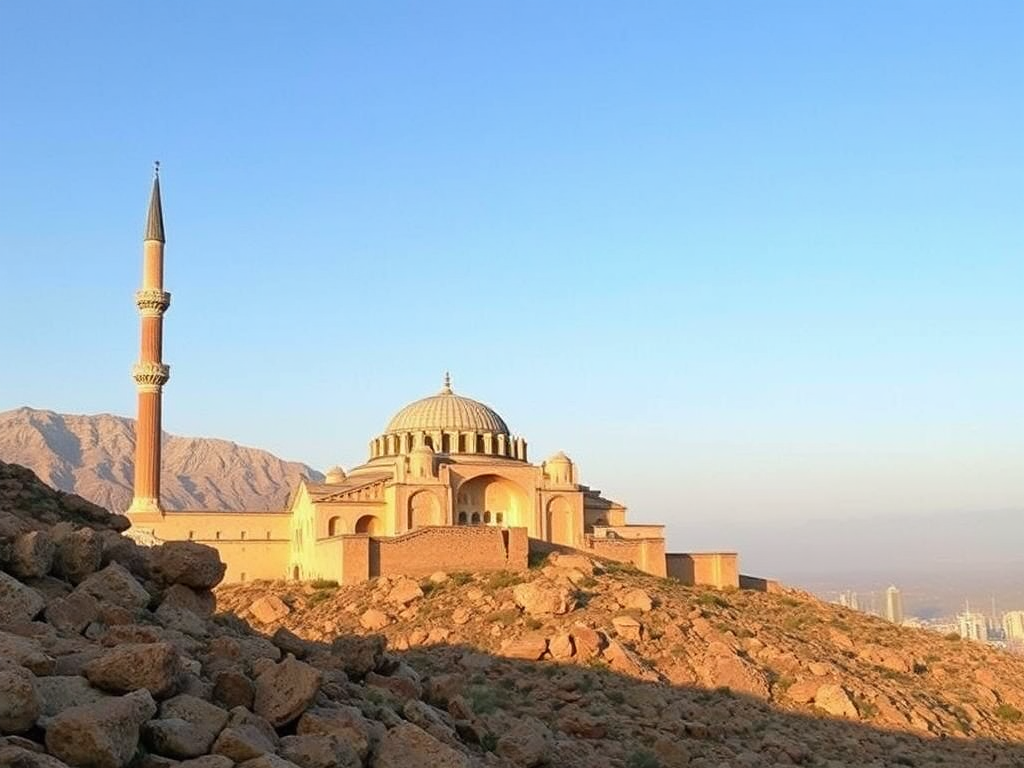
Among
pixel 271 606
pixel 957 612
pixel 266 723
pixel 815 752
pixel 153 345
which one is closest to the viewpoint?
pixel 266 723

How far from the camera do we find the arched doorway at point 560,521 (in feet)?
129

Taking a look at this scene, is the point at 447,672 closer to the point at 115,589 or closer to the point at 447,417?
the point at 115,589

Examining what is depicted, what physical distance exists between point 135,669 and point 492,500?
33.7 m

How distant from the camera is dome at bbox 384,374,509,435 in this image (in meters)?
44.2

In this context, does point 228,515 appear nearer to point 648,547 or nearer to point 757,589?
point 648,547

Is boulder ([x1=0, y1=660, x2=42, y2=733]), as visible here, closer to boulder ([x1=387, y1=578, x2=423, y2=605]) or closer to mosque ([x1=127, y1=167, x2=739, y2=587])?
boulder ([x1=387, y1=578, x2=423, y2=605])

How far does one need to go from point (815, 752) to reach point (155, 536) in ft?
79.8

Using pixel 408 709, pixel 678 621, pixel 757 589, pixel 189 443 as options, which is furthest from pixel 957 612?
pixel 408 709

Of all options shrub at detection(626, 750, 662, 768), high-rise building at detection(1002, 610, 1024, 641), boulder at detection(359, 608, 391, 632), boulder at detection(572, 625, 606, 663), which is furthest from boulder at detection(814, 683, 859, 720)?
high-rise building at detection(1002, 610, 1024, 641)

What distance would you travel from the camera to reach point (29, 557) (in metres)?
9.24

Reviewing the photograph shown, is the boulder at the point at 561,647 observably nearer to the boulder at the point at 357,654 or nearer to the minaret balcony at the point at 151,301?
the boulder at the point at 357,654

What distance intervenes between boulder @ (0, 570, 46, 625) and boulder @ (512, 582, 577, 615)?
61.3 feet

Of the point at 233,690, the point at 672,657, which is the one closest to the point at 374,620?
the point at 672,657

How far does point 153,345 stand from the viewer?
39156 mm
